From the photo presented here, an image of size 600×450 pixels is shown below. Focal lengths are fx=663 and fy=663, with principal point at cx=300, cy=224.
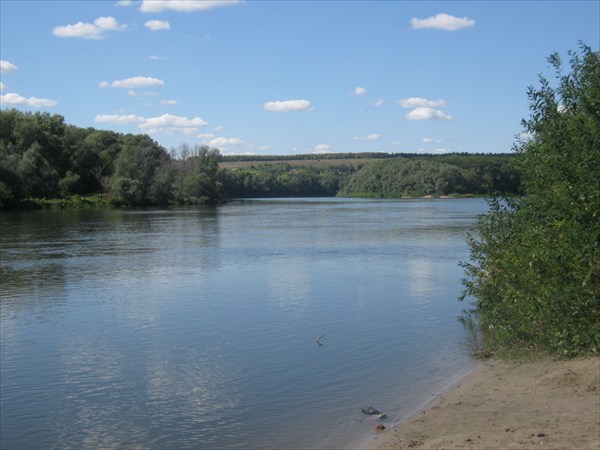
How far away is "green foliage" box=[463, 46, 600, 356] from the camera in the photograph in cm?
1013

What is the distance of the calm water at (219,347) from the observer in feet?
32.3

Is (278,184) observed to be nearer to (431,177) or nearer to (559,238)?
(431,177)

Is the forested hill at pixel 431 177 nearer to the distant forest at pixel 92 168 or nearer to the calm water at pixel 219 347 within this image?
the distant forest at pixel 92 168

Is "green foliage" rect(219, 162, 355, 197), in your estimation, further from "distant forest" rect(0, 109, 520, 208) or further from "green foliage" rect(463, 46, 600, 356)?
"green foliage" rect(463, 46, 600, 356)

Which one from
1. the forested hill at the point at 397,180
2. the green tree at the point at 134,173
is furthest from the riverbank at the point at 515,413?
the forested hill at the point at 397,180

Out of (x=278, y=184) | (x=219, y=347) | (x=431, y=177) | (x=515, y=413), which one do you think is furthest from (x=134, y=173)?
(x=515, y=413)

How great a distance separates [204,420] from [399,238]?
3300cm

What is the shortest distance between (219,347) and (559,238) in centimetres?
744

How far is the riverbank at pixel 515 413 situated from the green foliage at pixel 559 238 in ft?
2.21

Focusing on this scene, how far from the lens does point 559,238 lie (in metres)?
10.7

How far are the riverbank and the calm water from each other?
706mm

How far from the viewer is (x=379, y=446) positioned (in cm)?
835

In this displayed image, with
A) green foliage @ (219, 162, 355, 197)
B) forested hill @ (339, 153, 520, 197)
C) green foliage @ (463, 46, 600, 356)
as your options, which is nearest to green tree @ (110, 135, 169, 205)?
green foliage @ (219, 162, 355, 197)

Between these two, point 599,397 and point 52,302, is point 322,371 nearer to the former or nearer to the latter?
point 599,397
